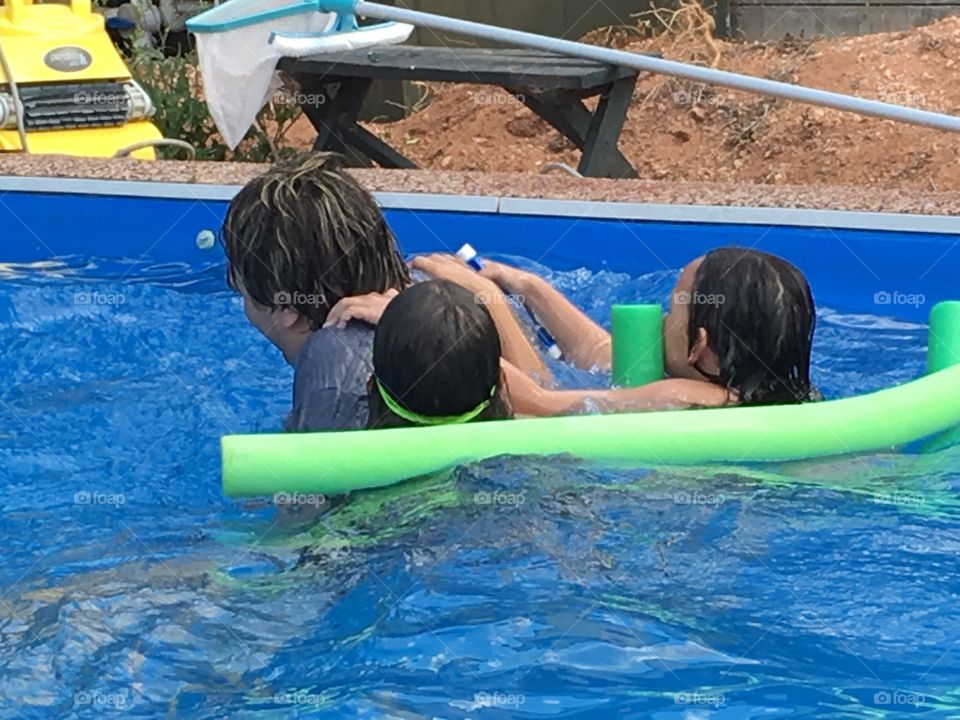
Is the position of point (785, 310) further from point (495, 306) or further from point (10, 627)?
point (10, 627)

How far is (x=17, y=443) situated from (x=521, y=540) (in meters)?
2.02

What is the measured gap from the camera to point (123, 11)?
886 cm

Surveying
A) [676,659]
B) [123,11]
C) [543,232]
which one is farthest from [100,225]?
[676,659]

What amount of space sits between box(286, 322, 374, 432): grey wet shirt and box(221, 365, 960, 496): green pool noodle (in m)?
0.13
